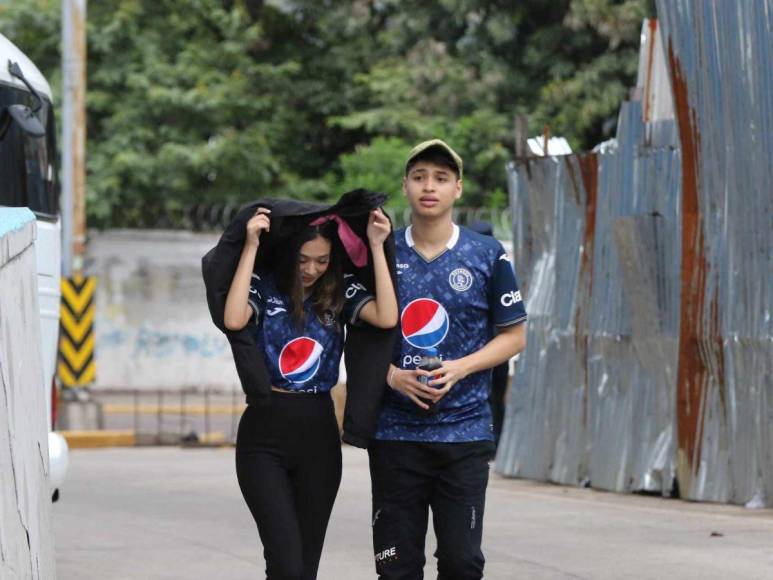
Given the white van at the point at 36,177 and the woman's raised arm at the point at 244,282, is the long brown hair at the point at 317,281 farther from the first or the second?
the white van at the point at 36,177

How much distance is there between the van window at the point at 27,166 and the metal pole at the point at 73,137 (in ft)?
33.3

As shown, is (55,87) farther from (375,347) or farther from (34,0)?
(375,347)

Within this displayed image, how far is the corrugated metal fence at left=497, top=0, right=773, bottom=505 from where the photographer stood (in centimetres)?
1038

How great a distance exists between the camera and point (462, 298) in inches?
230

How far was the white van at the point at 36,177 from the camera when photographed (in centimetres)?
929

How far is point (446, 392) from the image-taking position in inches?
224

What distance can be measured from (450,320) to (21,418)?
4.59ft

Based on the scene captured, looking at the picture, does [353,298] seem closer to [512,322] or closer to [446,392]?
[446,392]

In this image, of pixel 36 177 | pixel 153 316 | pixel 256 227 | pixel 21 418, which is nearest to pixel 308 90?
pixel 153 316

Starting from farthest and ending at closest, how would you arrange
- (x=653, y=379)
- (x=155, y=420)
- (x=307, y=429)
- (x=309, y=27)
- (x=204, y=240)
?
(x=309, y=27) < (x=204, y=240) < (x=155, y=420) < (x=653, y=379) < (x=307, y=429)

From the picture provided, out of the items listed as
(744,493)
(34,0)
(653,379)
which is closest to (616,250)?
(653,379)

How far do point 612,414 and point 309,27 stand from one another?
62.9 ft

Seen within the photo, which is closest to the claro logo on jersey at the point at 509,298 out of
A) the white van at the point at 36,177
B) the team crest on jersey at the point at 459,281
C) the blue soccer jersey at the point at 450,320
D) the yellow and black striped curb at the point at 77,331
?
the blue soccer jersey at the point at 450,320

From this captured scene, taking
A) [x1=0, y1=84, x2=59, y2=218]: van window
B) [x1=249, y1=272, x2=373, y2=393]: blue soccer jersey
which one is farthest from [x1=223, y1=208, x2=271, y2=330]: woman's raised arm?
[x1=0, y1=84, x2=59, y2=218]: van window
